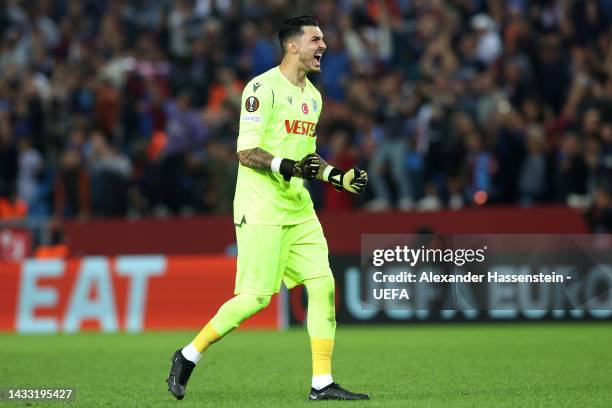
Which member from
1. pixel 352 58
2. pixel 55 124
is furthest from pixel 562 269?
pixel 55 124

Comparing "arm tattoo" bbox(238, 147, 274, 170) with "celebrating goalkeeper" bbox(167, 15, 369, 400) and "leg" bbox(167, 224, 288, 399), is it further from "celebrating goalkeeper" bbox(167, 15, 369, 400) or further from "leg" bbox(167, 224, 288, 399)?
"leg" bbox(167, 224, 288, 399)

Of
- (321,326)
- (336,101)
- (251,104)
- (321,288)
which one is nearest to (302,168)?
(251,104)

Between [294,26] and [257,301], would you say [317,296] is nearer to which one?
[257,301]

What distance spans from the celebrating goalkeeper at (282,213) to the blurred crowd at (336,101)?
8882 millimetres

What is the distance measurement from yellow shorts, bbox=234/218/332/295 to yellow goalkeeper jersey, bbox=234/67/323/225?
0.24ft

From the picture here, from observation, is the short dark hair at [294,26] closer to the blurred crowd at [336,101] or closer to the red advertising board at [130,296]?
the red advertising board at [130,296]

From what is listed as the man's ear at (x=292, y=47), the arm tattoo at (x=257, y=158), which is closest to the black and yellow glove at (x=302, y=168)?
the arm tattoo at (x=257, y=158)

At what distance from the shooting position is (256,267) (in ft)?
29.1

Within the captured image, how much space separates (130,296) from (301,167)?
9.24 meters

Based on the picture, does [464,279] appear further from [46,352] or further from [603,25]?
[603,25]

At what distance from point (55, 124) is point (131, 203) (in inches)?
116

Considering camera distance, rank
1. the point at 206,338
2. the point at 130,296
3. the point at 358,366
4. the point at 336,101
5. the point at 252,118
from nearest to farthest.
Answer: the point at 252,118 < the point at 206,338 < the point at 358,366 < the point at 130,296 < the point at 336,101

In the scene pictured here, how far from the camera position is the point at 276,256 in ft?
29.2

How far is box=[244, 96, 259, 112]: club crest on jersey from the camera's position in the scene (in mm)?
8844
